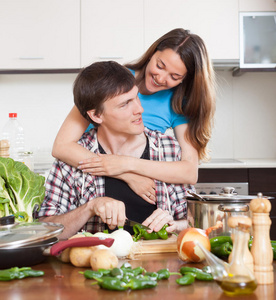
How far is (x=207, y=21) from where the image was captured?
362 centimetres

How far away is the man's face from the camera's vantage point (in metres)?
1.76

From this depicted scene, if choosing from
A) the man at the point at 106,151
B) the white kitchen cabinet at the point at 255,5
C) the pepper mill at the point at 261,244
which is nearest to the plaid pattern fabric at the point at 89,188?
the man at the point at 106,151

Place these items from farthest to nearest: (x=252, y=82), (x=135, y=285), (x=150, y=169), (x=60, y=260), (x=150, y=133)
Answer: (x=252, y=82) → (x=150, y=133) → (x=150, y=169) → (x=60, y=260) → (x=135, y=285)

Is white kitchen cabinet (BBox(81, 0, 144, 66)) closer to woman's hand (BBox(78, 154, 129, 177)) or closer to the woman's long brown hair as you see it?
the woman's long brown hair

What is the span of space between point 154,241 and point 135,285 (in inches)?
17.8

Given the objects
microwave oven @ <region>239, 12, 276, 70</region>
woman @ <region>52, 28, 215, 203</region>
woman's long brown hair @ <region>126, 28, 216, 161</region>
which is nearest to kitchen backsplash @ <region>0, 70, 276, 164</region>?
microwave oven @ <region>239, 12, 276, 70</region>

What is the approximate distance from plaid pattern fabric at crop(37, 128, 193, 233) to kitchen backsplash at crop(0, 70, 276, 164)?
6.88ft

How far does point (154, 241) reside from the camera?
4.55 ft

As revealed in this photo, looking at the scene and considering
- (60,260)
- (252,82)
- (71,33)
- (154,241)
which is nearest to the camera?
(60,260)

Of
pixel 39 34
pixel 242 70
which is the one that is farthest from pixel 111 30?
pixel 242 70

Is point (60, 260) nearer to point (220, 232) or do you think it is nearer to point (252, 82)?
point (220, 232)

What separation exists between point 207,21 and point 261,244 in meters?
2.88

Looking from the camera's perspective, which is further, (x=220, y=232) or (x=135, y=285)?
(x=220, y=232)

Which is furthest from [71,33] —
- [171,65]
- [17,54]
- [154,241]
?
[154,241]
